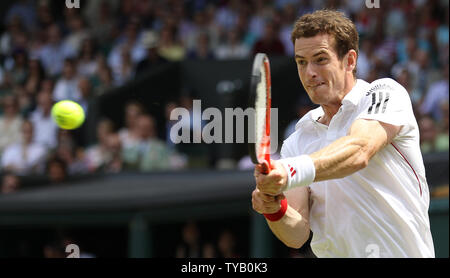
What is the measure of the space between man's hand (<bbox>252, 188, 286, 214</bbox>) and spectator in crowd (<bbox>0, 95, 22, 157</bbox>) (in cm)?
826

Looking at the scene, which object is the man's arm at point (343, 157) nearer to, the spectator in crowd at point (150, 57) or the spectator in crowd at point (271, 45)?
the spectator in crowd at point (271, 45)

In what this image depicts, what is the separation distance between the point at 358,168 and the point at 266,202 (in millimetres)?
501

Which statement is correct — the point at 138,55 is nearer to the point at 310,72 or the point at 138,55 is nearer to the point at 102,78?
the point at 102,78

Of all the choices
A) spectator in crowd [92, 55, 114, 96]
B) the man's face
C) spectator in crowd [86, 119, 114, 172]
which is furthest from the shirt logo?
spectator in crowd [92, 55, 114, 96]

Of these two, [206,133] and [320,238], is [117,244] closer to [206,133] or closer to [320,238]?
[206,133]

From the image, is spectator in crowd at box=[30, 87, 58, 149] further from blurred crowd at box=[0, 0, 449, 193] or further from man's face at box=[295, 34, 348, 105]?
man's face at box=[295, 34, 348, 105]

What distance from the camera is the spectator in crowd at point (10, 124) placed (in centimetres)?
1164

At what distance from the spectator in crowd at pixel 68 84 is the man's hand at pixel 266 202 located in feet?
27.9

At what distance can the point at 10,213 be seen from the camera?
32.6ft

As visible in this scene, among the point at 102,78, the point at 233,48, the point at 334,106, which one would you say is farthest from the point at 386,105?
the point at 102,78

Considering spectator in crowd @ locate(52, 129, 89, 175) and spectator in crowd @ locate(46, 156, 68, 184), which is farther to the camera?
spectator in crowd @ locate(52, 129, 89, 175)

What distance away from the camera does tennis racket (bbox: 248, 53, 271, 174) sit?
3296mm

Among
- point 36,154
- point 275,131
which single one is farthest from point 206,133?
point 36,154
